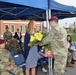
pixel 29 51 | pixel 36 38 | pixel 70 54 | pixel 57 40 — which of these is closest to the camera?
pixel 57 40

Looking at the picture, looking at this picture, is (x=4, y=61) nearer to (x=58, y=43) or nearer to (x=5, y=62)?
(x=5, y=62)

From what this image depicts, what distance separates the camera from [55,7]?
798 cm

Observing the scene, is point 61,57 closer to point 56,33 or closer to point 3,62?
point 56,33

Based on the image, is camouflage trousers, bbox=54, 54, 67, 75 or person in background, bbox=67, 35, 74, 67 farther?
person in background, bbox=67, 35, 74, 67

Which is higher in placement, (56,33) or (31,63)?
(56,33)

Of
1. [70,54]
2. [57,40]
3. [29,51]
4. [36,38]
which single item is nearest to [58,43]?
[57,40]

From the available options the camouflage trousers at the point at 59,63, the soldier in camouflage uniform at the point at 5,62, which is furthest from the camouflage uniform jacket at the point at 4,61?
the camouflage trousers at the point at 59,63

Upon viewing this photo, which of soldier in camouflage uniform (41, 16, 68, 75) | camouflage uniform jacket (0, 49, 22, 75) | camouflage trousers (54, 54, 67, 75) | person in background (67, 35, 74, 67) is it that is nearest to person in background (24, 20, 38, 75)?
soldier in camouflage uniform (41, 16, 68, 75)

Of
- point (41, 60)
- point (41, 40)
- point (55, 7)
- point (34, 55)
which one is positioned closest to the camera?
point (41, 40)

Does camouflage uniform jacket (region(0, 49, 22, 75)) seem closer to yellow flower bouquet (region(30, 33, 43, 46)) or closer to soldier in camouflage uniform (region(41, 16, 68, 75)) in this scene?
yellow flower bouquet (region(30, 33, 43, 46))

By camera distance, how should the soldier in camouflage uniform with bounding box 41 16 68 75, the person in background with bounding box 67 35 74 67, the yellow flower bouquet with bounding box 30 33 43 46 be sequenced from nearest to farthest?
the soldier in camouflage uniform with bounding box 41 16 68 75 < the yellow flower bouquet with bounding box 30 33 43 46 < the person in background with bounding box 67 35 74 67

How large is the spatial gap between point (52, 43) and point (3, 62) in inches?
51.1

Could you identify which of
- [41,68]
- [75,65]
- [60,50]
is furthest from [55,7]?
[75,65]

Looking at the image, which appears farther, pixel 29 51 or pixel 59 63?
pixel 29 51
